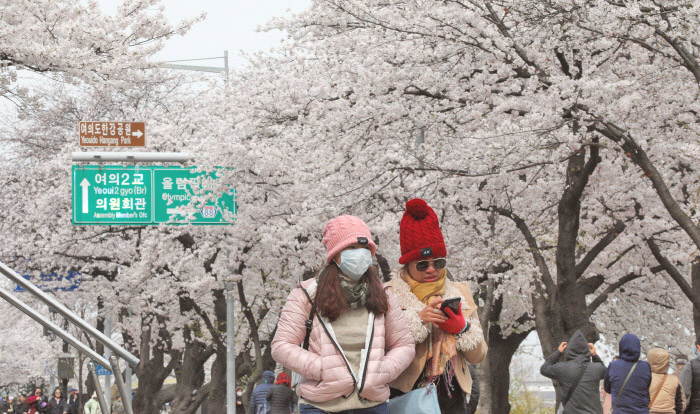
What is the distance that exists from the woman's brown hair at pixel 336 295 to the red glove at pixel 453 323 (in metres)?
0.38

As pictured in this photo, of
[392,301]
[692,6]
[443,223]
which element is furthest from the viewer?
[443,223]

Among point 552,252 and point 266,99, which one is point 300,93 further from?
point 552,252

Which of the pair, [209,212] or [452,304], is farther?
[209,212]

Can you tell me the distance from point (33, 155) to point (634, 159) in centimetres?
1987

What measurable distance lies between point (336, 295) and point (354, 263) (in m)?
0.19

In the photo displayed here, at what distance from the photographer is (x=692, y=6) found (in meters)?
9.48

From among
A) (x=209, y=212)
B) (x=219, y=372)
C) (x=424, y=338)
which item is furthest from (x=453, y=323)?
(x=219, y=372)

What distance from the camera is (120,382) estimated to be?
466cm

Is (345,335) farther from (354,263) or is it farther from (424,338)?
(424,338)

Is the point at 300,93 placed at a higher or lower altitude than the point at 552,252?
higher

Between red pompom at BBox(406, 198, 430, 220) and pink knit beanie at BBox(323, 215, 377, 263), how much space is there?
0.48 meters

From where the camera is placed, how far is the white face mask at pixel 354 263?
182 inches

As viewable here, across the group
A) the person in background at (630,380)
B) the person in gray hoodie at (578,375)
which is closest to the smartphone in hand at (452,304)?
the person in gray hoodie at (578,375)

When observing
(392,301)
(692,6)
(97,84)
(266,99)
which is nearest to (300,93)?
(266,99)
